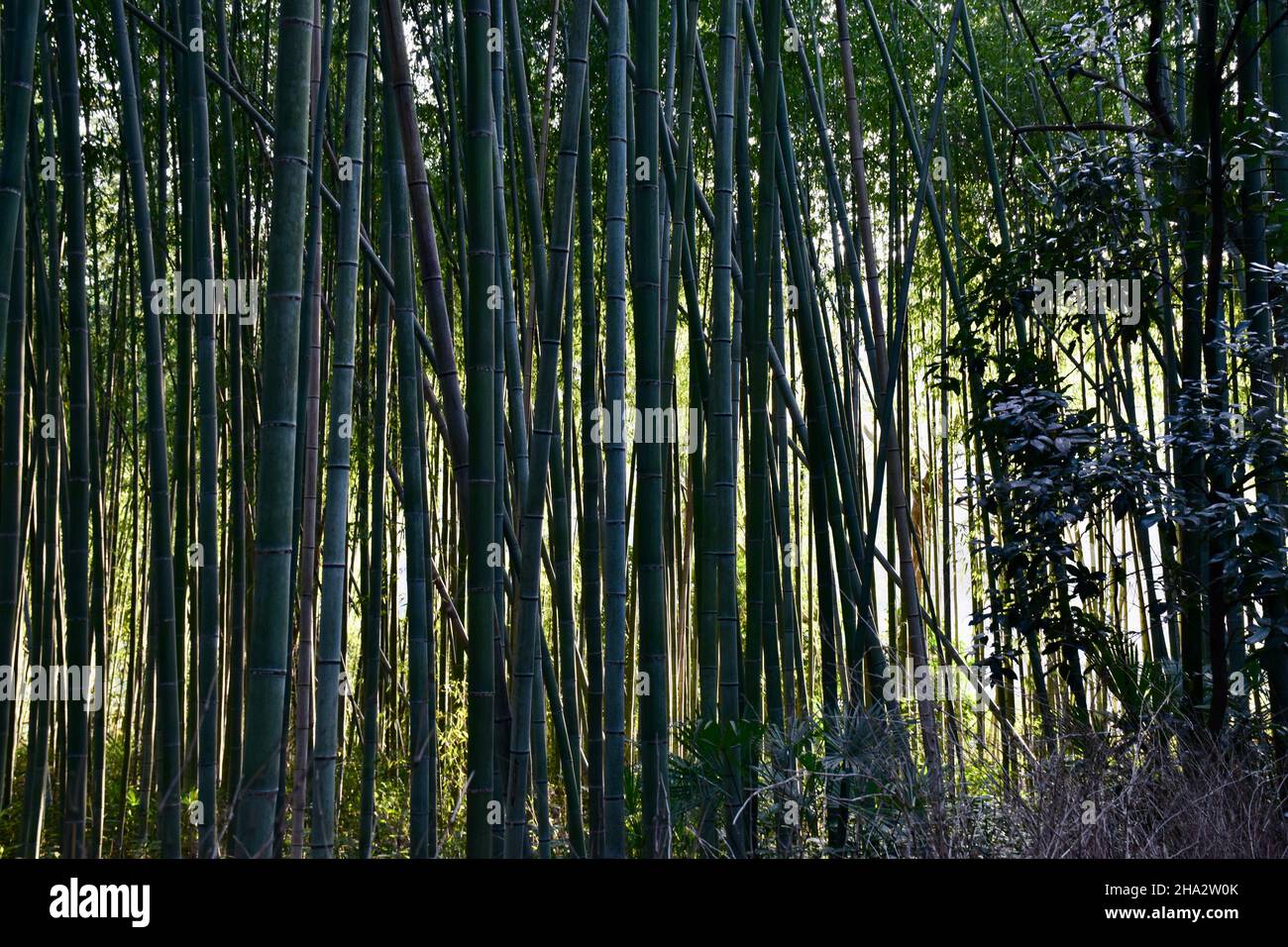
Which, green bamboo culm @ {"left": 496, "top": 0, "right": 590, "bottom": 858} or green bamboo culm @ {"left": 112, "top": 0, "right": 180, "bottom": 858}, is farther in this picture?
green bamboo culm @ {"left": 112, "top": 0, "right": 180, "bottom": 858}

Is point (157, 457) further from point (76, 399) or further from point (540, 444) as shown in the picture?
point (540, 444)

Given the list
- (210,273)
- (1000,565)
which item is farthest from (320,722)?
(1000,565)

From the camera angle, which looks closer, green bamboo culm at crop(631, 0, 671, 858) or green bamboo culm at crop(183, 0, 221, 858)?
green bamboo culm at crop(631, 0, 671, 858)

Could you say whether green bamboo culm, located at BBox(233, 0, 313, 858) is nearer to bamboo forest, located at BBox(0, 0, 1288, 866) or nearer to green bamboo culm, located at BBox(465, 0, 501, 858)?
bamboo forest, located at BBox(0, 0, 1288, 866)

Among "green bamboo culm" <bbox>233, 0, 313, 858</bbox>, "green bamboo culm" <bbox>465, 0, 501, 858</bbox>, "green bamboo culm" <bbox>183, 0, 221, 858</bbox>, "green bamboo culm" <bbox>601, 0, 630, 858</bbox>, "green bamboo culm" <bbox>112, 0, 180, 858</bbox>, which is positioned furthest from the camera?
"green bamboo culm" <bbox>112, 0, 180, 858</bbox>

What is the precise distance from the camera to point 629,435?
4113mm

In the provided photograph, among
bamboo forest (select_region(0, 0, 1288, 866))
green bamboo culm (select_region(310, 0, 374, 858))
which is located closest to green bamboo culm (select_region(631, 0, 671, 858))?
bamboo forest (select_region(0, 0, 1288, 866))

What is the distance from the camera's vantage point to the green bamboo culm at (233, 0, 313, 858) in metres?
1.32

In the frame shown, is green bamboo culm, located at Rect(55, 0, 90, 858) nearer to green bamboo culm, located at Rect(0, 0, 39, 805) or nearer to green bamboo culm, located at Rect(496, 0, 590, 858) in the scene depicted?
green bamboo culm, located at Rect(0, 0, 39, 805)

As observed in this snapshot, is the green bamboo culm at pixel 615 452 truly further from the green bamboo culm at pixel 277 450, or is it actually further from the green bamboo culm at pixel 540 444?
the green bamboo culm at pixel 277 450

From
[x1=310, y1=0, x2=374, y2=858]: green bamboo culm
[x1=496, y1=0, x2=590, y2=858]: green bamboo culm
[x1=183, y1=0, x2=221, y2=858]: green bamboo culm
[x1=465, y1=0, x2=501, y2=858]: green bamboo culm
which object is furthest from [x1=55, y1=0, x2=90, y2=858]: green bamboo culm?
[x1=496, y1=0, x2=590, y2=858]: green bamboo culm

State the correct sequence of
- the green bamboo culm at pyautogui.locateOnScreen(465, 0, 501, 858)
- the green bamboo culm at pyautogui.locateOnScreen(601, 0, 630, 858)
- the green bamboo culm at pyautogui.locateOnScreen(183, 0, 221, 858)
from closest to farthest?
1. the green bamboo culm at pyautogui.locateOnScreen(465, 0, 501, 858)
2. the green bamboo culm at pyautogui.locateOnScreen(601, 0, 630, 858)
3. the green bamboo culm at pyautogui.locateOnScreen(183, 0, 221, 858)
